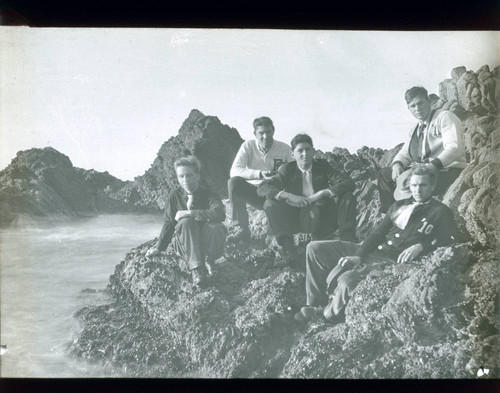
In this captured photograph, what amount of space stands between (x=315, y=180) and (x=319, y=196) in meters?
0.13

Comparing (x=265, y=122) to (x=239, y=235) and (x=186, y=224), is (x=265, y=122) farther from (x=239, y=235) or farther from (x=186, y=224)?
(x=186, y=224)

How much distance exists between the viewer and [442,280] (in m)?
5.30

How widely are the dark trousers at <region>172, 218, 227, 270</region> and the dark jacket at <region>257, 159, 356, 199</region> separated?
1.71 feet

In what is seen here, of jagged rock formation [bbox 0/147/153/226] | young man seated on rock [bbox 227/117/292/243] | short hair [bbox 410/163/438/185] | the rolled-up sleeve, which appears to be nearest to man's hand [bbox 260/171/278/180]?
young man seated on rock [bbox 227/117/292/243]

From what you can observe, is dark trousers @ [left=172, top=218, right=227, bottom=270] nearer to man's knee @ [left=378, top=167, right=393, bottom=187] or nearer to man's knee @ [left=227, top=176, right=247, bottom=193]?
man's knee @ [left=227, top=176, right=247, bottom=193]

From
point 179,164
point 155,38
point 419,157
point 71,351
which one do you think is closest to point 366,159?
point 419,157

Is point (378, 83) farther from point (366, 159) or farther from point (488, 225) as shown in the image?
point (488, 225)

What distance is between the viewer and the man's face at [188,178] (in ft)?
18.5

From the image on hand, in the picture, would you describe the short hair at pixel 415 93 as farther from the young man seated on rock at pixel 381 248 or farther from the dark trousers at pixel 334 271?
the dark trousers at pixel 334 271

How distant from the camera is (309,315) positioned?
538 centimetres

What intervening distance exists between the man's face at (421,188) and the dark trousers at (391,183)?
0.18 ft
